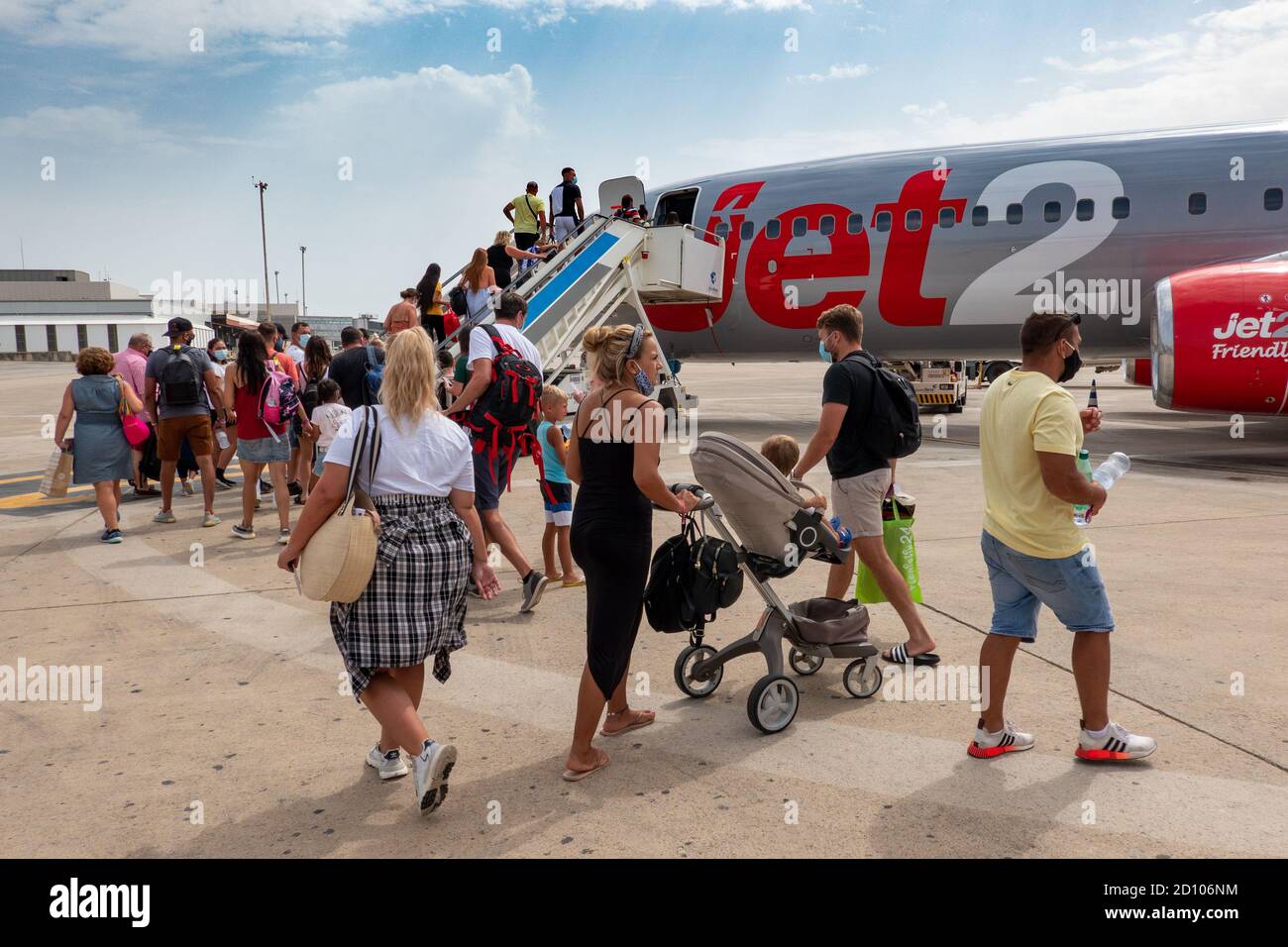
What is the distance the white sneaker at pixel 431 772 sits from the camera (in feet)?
10.6

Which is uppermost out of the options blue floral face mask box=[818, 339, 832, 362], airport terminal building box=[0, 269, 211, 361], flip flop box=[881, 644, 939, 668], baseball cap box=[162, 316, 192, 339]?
airport terminal building box=[0, 269, 211, 361]

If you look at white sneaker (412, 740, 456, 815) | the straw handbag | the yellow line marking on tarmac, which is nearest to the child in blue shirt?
the straw handbag

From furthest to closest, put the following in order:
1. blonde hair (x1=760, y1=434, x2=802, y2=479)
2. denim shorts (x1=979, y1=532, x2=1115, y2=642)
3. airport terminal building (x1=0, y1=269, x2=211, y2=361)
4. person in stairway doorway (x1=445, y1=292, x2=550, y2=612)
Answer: airport terminal building (x1=0, y1=269, x2=211, y2=361), person in stairway doorway (x1=445, y1=292, x2=550, y2=612), blonde hair (x1=760, y1=434, x2=802, y2=479), denim shorts (x1=979, y1=532, x2=1115, y2=642)

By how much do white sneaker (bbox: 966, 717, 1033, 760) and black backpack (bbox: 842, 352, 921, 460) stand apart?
160 cm

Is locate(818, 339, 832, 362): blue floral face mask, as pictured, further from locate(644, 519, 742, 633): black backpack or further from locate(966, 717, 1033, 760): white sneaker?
locate(966, 717, 1033, 760): white sneaker

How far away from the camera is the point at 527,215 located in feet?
47.9

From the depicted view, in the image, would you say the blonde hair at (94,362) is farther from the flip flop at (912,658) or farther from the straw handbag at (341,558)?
the flip flop at (912,658)

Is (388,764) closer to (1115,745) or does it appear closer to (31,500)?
(1115,745)

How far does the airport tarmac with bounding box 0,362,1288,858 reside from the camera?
10.5 ft

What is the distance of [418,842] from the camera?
3.18 metres

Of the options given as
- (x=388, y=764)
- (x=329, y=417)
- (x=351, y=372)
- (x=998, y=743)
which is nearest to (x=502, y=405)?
(x=329, y=417)

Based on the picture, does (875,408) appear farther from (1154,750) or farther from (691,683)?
(1154,750)

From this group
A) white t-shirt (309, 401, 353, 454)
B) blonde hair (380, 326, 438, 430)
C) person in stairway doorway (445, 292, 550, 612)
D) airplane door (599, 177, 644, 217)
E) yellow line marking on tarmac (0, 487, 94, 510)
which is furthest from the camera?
airplane door (599, 177, 644, 217)

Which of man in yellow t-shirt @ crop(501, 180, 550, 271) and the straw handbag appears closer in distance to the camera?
the straw handbag
